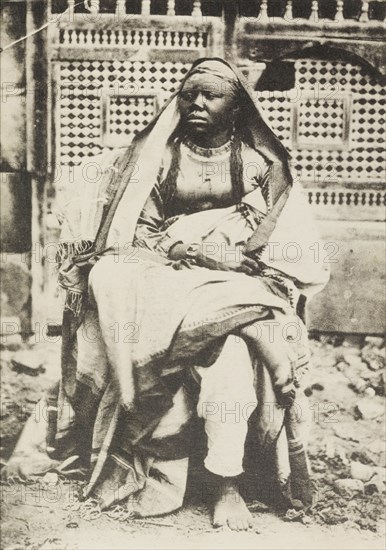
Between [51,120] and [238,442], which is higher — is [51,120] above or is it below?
above

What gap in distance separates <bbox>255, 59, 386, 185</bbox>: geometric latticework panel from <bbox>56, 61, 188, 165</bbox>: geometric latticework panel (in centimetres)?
44

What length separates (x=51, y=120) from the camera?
3229 millimetres

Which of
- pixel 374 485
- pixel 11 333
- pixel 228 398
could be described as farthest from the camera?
pixel 11 333

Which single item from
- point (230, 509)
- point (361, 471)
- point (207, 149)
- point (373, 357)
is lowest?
point (230, 509)

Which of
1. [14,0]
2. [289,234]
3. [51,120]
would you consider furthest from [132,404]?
[14,0]

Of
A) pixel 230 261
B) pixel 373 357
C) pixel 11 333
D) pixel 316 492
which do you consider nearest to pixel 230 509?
pixel 316 492

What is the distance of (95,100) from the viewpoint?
3223 millimetres

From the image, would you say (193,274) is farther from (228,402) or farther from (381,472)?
(381,472)

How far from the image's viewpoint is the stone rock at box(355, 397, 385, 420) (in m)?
3.22

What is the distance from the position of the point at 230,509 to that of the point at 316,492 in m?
0.34

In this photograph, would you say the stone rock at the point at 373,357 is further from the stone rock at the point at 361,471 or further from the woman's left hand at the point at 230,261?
the woman's left hand at the point at 230,261

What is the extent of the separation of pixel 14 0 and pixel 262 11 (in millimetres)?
957

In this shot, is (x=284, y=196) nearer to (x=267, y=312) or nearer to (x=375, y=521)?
(x=267, y=312)

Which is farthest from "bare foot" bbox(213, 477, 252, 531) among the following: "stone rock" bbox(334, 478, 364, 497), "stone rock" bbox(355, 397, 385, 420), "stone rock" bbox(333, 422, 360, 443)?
"stone rock" bbox(355, 397, 385, 420)
